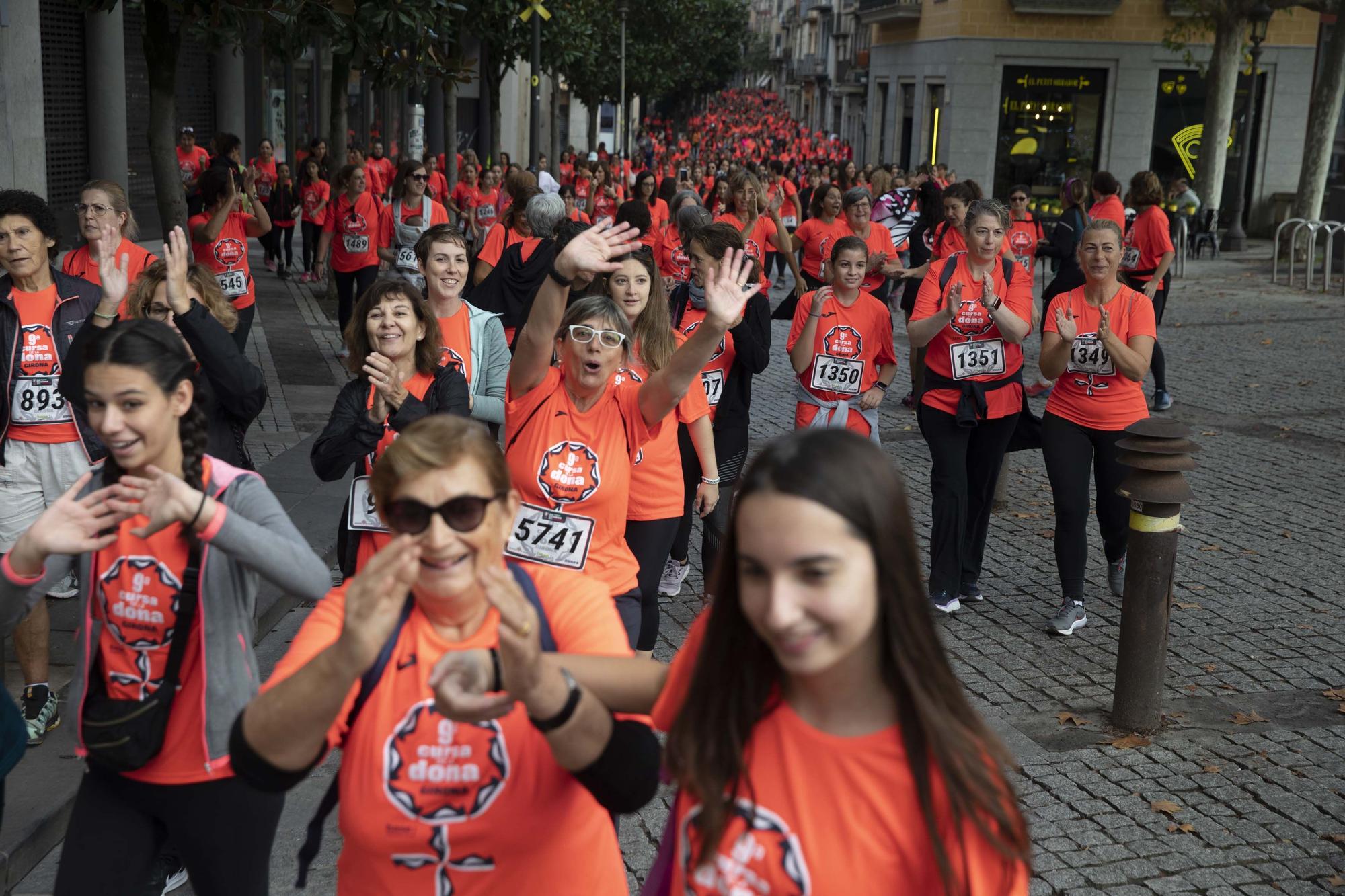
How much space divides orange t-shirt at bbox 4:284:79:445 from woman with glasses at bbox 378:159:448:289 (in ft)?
21.6

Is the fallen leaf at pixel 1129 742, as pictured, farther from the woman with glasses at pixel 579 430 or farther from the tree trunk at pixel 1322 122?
the tree trunk at pixel 1322 122

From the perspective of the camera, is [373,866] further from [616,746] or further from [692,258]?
[692,258]

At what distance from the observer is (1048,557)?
26.1ft

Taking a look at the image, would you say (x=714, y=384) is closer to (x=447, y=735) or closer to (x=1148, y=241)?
(x=447, y=735)

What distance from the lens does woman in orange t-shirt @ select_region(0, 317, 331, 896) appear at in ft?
9.63

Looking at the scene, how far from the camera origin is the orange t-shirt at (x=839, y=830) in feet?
6.47

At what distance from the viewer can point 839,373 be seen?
683cm

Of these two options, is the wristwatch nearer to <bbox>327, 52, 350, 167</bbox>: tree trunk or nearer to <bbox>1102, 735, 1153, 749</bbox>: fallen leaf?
<bbox>1102, 735, 1153, 749</bbox>: fallen leaf

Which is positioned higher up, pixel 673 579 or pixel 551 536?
pixel 551 536

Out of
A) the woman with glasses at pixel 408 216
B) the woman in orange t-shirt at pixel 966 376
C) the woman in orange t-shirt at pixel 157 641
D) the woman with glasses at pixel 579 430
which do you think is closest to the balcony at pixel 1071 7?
the woman with glasses at pixel 408 216

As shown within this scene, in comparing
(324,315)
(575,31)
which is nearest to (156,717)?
(324,315)

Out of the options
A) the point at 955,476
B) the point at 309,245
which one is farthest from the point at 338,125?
the point at 955,476

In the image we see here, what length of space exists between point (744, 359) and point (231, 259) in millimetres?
4625

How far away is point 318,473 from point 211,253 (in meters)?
5.68
